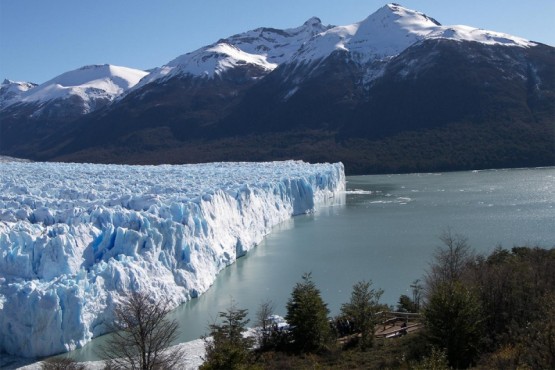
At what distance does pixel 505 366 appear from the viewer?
20.9 feet

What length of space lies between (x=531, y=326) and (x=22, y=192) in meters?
16.4

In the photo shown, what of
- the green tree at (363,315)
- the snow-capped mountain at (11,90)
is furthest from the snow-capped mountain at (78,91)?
the green tree at (363,315)

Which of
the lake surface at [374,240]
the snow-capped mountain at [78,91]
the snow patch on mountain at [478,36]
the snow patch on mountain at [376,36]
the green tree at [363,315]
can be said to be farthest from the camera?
the snow-capped mountain at [78,91]

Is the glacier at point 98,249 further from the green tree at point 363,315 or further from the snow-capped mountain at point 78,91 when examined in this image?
the snow-capped mountain at point 78,91

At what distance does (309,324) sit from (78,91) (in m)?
117

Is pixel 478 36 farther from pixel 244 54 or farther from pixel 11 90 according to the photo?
pixel 11 90

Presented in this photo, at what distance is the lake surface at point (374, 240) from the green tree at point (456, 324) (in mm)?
5022

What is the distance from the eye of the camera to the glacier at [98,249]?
33.7ft

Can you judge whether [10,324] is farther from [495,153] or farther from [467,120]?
[467,120]

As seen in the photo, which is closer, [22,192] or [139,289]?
[139,289]

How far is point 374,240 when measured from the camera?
20859 millimetres

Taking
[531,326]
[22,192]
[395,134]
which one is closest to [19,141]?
[395,134]

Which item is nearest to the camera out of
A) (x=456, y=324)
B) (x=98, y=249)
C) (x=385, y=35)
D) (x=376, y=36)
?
(x=456, y=324)

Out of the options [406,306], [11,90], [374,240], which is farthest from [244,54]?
[406,306]
